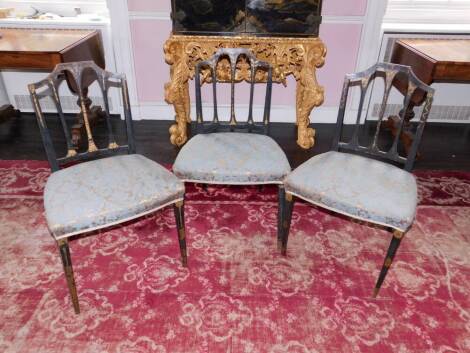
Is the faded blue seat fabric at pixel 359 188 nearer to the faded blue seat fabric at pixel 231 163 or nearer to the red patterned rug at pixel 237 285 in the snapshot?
the faded blue seat fabric at pixel 231 163

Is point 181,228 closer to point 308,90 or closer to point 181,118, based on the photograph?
point 181,118

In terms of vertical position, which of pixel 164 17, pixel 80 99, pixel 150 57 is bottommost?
pixel 150 57

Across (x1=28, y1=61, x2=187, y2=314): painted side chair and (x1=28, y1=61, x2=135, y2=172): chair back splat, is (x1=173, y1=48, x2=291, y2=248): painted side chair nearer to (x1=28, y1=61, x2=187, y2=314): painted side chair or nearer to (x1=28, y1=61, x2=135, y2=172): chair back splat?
(x1=28, y1=61, x2=187, y2=314): painted side chair

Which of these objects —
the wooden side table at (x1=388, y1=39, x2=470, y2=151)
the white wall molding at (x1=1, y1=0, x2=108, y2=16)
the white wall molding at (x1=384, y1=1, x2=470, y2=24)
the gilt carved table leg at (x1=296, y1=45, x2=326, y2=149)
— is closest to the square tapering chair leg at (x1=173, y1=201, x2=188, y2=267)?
the gilt carved table leg at (x1=296, y1=45, x2=326, y2=149)

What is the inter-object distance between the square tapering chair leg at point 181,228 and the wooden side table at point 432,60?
1.93 m

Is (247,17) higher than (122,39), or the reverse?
(247,17)

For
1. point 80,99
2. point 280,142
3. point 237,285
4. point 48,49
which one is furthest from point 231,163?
point 48,49

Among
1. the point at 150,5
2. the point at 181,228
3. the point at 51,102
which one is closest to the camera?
the point at 181,228

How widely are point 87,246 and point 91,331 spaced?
0.60 meters

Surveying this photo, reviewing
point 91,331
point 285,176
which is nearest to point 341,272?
point 285,176

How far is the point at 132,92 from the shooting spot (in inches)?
142

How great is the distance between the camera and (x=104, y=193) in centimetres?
175

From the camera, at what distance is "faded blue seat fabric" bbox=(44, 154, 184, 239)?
1.64 m

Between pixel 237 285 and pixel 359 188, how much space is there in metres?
0.80
